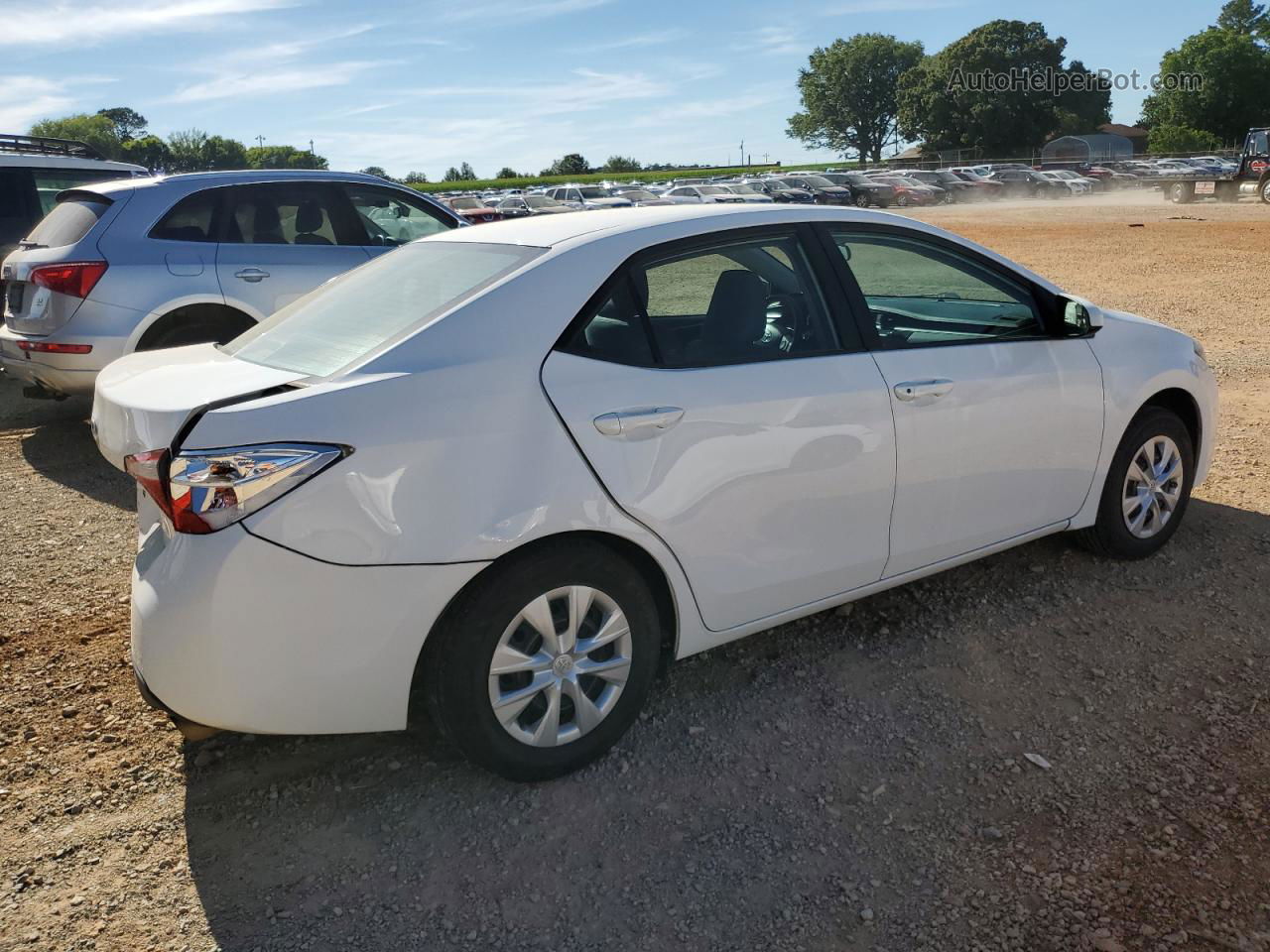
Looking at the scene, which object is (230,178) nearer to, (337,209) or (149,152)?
(337,209)

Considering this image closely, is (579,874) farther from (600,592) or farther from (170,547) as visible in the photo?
(170,547)

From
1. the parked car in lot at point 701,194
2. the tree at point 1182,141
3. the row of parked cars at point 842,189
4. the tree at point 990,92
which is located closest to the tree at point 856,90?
the tree at point 990,92

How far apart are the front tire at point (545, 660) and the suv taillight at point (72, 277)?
487 centimetres

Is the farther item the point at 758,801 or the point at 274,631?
the point at 758,801

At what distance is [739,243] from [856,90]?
123m

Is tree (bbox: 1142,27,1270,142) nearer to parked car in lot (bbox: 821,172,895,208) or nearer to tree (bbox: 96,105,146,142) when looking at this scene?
parked car in lot (bbox: 821,172,895,208)

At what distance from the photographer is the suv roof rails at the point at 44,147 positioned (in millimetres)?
9414

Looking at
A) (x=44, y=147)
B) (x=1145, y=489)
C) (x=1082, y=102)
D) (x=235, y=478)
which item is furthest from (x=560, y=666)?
(x=1082, y=102)

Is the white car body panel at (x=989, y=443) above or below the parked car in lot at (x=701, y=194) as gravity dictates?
below

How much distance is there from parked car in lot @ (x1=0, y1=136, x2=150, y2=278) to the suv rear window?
5.40 feet

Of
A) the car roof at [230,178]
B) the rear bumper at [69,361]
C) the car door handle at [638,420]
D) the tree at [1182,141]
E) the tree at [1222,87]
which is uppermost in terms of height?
the tree at [1222,87]

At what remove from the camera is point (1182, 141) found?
7950 centimetres

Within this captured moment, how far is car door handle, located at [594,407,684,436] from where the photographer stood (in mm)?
2909

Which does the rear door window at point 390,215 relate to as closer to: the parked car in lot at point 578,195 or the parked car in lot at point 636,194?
the parked car in lot at point 578,195
